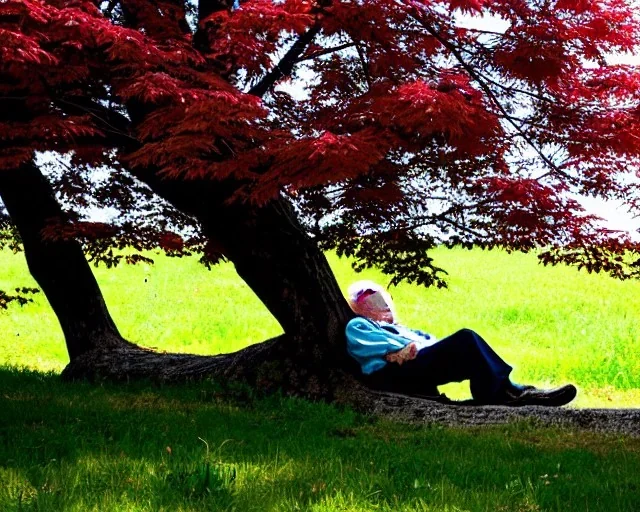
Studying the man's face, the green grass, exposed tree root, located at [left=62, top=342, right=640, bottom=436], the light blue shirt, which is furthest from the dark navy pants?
the green grass

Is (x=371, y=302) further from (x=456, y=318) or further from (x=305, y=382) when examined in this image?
(x=456, y=318)

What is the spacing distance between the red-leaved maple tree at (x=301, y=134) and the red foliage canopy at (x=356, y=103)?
→ 0.07ft

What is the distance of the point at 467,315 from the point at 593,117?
11.1m

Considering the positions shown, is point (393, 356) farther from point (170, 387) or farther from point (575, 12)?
point (575, 12)

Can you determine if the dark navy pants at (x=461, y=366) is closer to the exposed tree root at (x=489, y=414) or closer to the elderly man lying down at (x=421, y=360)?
the elderly man lying down at (x=421, y=360)

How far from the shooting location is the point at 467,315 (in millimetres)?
17984

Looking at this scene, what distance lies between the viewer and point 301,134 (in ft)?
21.6

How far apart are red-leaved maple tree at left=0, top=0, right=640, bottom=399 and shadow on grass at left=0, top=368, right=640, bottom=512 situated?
5.72ft

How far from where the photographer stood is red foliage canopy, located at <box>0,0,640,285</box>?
6.00 m

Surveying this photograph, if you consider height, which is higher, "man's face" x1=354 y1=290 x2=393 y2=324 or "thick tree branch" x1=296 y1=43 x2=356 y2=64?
"thick tree branch" x1=296 y1=43 x2=356 y2=64

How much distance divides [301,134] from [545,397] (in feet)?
11.3

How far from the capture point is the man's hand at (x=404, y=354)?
25.4 ft

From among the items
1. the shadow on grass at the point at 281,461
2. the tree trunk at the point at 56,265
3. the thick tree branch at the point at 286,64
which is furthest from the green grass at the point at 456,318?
the shadow on grass at the point at 281,461

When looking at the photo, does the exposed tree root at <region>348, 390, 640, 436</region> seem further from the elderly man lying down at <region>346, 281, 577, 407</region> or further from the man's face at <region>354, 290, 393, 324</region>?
the man's face at <region>354, 290, 393, 324</region>
